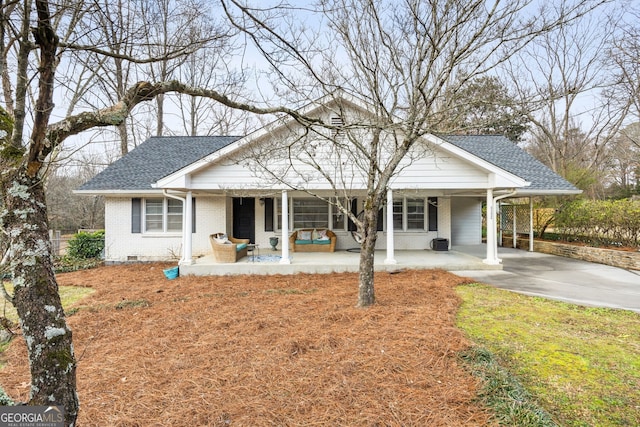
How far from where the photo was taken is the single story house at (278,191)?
9344mm

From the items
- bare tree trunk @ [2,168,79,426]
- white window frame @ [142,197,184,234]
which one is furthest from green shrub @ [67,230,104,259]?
bare tree trunk @ [2,168,79,426]

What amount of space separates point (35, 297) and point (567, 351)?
218 inches

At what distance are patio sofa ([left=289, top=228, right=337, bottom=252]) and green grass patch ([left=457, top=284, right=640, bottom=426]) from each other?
622 cm

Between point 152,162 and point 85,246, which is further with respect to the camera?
point 152,162

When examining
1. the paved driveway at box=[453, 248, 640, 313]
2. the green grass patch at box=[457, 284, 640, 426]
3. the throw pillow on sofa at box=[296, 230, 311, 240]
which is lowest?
the green grass patch at box=[457, 284, 640, 426]

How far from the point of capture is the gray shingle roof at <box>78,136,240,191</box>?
1148cm

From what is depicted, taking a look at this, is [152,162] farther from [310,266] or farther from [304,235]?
[310,266]

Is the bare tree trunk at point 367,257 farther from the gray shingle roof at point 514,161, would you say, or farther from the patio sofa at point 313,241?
the patio sofa at point 313,241

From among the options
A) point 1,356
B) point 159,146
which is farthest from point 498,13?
point 159,146

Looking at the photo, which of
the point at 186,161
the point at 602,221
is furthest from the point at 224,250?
the point at 602,221

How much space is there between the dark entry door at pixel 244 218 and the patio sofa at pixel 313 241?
1.80 metres

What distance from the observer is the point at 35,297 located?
6.30 ft

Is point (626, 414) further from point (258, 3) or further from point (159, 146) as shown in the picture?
point (159, 146)

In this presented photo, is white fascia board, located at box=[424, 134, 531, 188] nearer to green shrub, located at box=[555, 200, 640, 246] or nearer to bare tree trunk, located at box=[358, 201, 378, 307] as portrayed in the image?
green shrub, located at box=[555, 200, 640, 246]
